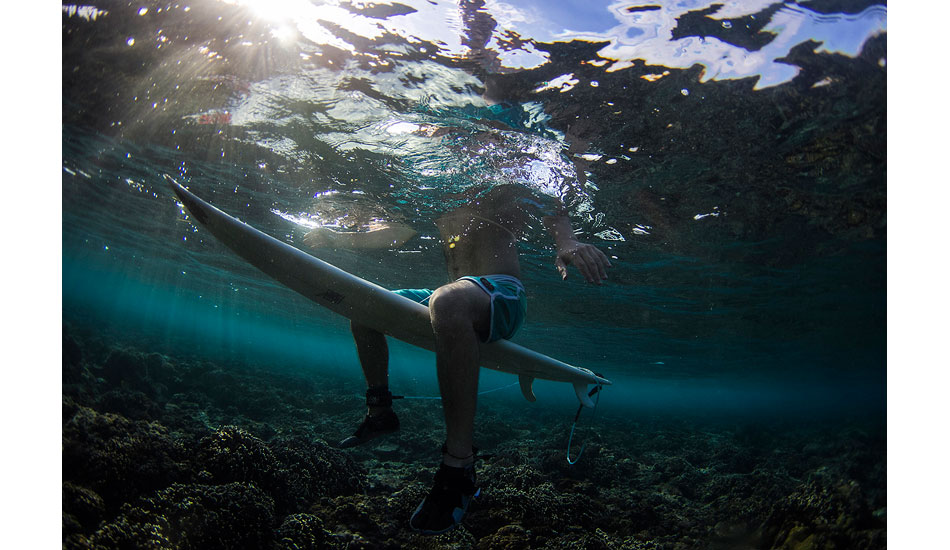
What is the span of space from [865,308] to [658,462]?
11.4 meters

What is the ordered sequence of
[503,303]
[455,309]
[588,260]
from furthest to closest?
1. [588,260]
2. [503,303]
3. [455,309]

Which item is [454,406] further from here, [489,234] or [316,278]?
[489,234]

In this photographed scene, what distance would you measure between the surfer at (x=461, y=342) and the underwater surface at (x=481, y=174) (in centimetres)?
194

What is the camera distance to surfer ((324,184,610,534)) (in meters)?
2.83

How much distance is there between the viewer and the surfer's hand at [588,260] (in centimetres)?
352

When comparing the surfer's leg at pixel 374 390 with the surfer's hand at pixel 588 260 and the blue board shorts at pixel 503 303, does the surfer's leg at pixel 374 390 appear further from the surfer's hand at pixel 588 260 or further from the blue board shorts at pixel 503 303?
the surfer's hand at pixel 588 260

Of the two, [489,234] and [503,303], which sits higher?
[489,234]

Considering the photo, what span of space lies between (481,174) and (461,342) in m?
5.10

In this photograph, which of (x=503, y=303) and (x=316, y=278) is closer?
(x=503, y=303)

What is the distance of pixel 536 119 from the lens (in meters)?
5.86

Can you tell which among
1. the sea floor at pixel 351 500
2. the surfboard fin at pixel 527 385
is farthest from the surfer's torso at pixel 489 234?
the sea floor at pixel 351 500

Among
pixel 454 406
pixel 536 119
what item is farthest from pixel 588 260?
pixel 536 119

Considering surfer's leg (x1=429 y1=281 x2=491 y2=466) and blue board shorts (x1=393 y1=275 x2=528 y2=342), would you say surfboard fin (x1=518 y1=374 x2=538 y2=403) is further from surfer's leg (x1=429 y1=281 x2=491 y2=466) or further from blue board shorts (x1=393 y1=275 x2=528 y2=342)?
surfer's leg (x1=429 y1=281 x2=491 y2=466)

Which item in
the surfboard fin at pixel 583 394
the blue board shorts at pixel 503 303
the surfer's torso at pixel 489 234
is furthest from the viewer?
the surfboard fin at pixel 583 394
